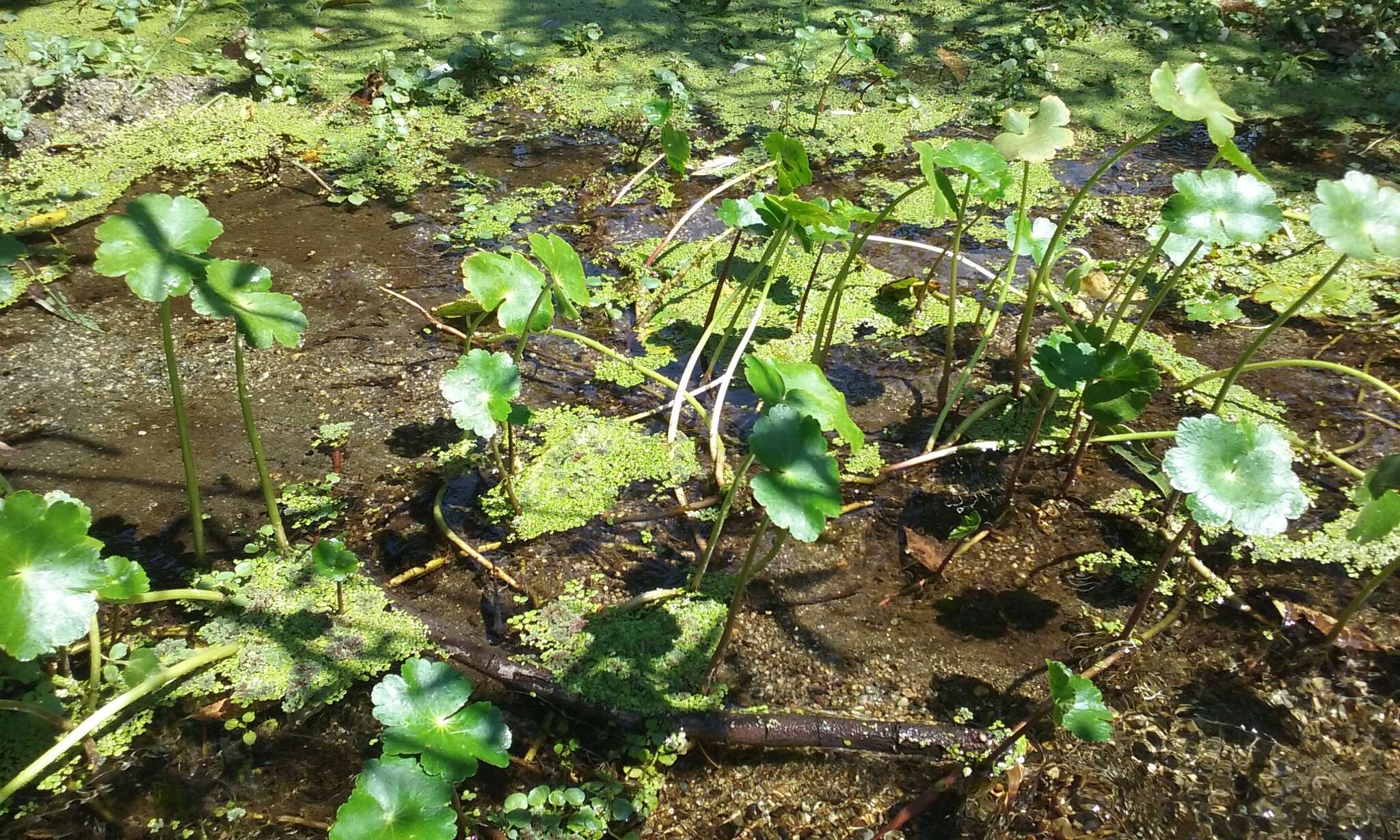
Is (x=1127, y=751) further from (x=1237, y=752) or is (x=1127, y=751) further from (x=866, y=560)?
(x=866, y=560)

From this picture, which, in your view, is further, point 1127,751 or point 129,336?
point 129,336

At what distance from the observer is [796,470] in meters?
1.18

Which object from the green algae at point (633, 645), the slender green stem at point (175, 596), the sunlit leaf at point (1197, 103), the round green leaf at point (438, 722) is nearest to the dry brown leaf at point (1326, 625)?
the sunlit leaf at point (1197, 103)

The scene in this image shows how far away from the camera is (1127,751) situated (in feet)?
4.33

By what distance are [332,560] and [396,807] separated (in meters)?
0.47

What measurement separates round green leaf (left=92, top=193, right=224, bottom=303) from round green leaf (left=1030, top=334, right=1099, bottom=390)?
1370 millimetres

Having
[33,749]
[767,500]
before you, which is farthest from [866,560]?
[33,749]

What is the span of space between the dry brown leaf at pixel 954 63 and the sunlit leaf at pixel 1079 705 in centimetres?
280

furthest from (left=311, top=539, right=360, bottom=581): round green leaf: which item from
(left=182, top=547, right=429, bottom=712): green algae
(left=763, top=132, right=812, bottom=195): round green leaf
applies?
(left=763, top=132, right=812, bottom=195): round green leaf

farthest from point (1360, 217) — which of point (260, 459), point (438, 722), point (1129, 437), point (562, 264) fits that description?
point (260, 459)

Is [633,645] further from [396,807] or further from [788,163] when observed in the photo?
[788,163]

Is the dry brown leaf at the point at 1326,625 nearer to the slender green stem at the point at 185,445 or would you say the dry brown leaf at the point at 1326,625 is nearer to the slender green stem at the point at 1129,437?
the slender green stem at the point at 1129,437

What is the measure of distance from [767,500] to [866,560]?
0.57 meters

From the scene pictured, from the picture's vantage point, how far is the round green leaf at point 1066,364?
158cm
